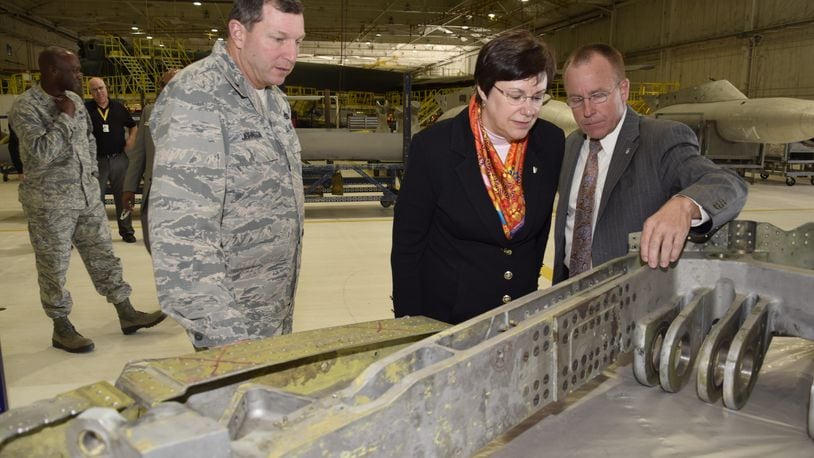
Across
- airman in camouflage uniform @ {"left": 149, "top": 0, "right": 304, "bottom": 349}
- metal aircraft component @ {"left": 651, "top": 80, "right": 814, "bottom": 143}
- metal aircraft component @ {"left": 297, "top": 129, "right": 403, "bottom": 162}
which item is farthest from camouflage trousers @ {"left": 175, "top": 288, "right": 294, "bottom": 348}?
metal aircraft component @ {"left": 651, "top": 80, "right": 814, "bottom": 143}

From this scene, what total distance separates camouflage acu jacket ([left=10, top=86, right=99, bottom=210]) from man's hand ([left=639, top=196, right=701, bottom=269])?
3.68m

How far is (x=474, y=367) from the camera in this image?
1079mm

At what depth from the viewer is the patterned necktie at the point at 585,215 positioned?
2.32 metres

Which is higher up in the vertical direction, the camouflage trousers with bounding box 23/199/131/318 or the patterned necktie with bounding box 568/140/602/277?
the patterned necktie with bounding box 568/140/602/277

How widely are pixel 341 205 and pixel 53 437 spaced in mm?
9803

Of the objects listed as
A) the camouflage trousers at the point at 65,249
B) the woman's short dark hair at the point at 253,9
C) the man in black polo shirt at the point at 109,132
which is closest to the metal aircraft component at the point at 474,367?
the woman's short dark hair at the point at 253,9

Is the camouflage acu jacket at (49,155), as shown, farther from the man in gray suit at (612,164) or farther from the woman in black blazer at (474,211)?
the man in gray suit at (612,164)

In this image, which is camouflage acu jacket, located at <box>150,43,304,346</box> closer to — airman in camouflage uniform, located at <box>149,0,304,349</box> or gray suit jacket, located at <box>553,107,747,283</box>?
airman in camouflage uniform, located at <box>149,0,304,349</box>

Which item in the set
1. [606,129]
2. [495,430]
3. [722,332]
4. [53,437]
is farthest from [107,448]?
[606,129]

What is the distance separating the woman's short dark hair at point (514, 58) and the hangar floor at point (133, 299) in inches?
121

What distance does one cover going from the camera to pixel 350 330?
148 cm

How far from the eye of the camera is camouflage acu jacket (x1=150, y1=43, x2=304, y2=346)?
1.63 m

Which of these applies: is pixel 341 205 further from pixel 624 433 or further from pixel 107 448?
pixel 107 448

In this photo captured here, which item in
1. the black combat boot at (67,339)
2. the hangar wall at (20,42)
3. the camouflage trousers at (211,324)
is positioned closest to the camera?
the camouflage trousers at (211,324)
